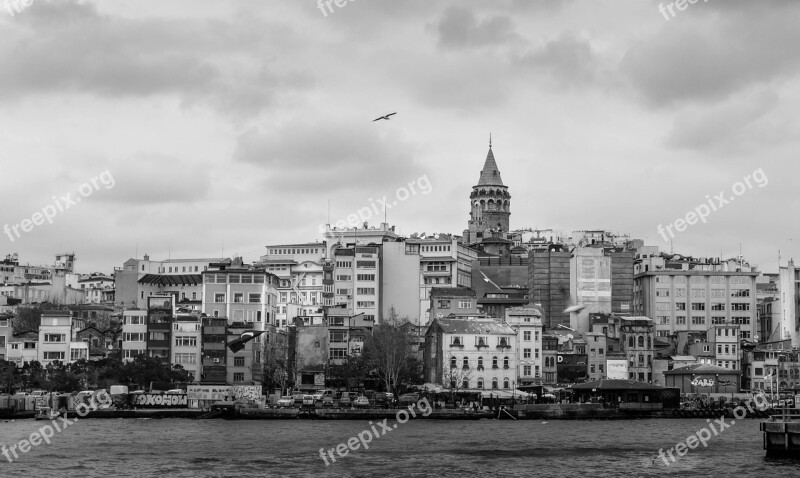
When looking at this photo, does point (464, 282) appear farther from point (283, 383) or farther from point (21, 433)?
point (21, 433)

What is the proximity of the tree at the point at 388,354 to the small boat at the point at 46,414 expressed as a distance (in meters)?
28.1

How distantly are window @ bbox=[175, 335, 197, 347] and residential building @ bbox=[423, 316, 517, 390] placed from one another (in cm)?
2088

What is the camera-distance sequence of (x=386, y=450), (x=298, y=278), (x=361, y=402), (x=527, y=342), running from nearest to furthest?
(x=386, y=450), (x=361, y=402), (x=527, y=342), (x=298, y=278)

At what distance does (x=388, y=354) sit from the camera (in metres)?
113

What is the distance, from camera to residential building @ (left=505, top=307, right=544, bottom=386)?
122562 mm

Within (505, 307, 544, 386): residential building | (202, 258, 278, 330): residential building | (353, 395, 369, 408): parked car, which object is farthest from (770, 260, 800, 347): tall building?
(353, 395, 369, 408): parked car

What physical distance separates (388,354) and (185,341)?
18220 millimetres

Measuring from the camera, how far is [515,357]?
117 m

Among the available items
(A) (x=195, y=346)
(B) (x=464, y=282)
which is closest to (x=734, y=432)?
(A) (x=195, y=346)

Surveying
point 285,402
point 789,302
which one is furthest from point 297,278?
point 789,302

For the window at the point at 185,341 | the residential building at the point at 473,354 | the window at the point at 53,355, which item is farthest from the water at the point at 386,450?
the window at the point at 53,355

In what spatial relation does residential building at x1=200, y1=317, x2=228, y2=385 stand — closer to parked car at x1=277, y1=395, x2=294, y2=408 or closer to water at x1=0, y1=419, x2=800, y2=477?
parked car at x1=277, y1=395, x2=294, y2=408

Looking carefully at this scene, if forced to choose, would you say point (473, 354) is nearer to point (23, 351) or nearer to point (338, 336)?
point (338, 336)

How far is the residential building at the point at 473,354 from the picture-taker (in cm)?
11325
